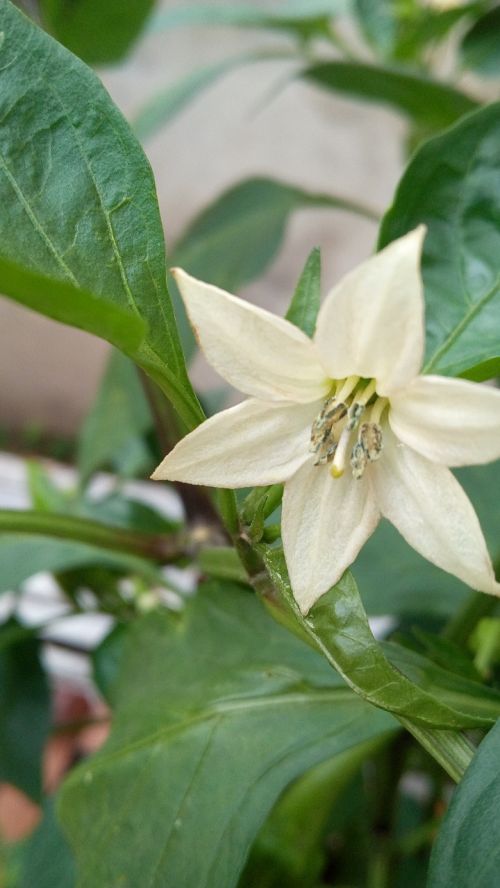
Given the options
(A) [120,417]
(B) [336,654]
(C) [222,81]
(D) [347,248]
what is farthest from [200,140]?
(B) [336,654]

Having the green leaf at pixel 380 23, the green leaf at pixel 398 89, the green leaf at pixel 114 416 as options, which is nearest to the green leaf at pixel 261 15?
the green leaf at pixel 380 23

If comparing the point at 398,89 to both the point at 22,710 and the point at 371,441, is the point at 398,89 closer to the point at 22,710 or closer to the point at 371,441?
the point at 371,441

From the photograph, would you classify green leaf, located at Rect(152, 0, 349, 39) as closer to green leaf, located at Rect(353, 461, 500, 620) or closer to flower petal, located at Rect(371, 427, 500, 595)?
green leaf, located at Rect(353, 461, 500, 620)

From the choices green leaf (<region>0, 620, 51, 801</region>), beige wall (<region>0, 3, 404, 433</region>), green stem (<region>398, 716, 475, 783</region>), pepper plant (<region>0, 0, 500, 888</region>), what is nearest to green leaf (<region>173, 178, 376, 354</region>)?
pepper plant (<region>0, 0, 500, 888</region>)

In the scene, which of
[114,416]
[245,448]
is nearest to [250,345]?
[245,448]

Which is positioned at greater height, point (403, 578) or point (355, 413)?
point (355, 413)

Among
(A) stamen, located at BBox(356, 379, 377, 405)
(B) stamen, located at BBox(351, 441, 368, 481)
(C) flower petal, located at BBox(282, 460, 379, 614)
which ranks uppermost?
(A) stamen, located at BBox(356, 379, 377, 405)

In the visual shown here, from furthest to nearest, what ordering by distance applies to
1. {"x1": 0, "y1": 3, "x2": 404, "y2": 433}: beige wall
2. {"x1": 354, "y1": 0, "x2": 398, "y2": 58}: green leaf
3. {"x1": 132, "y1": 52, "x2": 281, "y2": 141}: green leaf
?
{"x1": 0, "y1": 3, "x2": 404, "y2": 433}: beige wall < {"x1": 354, "y1": 0, "x2": 398, "y2": 58}: green leaf < {"x1": 132, "y1": 52, "x2": 281, "y2": 141}: green leaf
